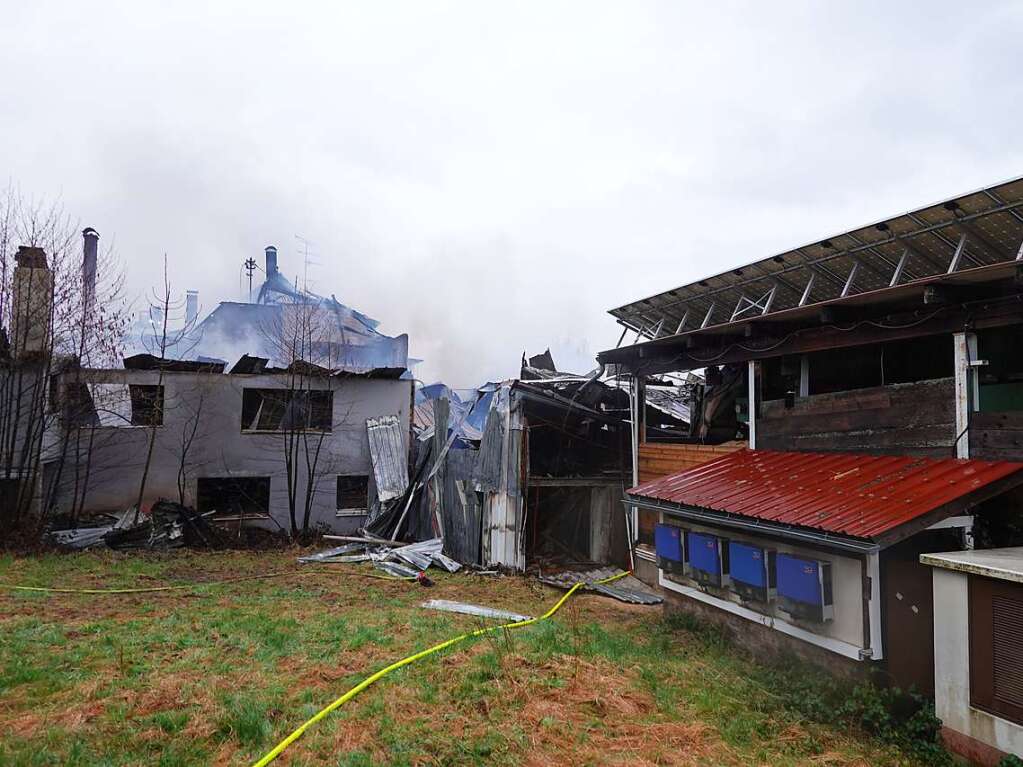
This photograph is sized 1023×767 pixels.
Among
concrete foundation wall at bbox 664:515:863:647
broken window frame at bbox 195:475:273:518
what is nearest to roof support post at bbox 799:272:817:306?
concrete foundation wall at bbox 664:515:863:647

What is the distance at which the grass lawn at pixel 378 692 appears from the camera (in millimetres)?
5125

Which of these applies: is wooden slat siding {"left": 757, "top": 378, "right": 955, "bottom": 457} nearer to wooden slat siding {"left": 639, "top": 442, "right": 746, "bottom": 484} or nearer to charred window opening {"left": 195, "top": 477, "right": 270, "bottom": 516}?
wooden slat siding {"left": 639, "top": 442, "right": 746, "bottom": 484}

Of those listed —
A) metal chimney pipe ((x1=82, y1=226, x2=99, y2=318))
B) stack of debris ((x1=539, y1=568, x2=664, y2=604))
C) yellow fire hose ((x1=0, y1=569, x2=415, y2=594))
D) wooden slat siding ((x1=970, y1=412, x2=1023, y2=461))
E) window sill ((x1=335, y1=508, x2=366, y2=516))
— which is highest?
metal chimney pipe ((x1=82, y1=226, x2=99, y2=318))

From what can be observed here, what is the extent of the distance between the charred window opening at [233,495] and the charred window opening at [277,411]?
154 centimetres

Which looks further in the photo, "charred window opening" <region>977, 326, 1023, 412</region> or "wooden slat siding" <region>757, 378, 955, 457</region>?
"wooden slat siding" <region>757, 378, 955, 457</region>

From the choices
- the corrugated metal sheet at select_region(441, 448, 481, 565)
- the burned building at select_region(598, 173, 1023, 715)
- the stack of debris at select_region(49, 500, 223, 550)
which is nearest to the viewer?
the burned building at select_region(598, 173, 1023, 715)

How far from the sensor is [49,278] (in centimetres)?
1603

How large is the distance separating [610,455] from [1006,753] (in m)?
11.0

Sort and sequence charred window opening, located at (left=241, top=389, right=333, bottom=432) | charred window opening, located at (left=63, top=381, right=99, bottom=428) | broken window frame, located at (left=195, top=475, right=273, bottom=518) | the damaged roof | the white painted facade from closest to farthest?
the white painted facade
charred window opening, located at (left=63, top=381, right=99, bottom=428)
the damaged roof
broken window frame, located at (left=195, top=475, right=273, bottom=518)
charred window opening, located at (left=241, top=389, right=333, bottom=432)

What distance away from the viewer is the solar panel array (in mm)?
7730

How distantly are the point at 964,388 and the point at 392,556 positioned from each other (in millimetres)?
11726

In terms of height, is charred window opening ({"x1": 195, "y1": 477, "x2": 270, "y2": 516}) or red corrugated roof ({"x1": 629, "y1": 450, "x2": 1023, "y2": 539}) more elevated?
red corrugated roof ({"x1": 629, "y1": 450, "x2": 1023, "y2": 539})

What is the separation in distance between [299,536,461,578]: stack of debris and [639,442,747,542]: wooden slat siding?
435cm

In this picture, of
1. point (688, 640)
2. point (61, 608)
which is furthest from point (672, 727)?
point (61, 608)
